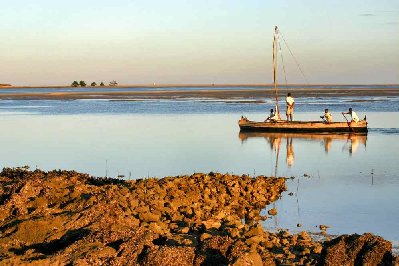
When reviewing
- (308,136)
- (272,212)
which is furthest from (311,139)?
(272,212)

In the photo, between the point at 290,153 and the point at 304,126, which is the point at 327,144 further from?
the point at 304,126

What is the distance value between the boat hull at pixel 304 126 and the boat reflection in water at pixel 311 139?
0.35m

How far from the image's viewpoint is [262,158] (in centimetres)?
2467

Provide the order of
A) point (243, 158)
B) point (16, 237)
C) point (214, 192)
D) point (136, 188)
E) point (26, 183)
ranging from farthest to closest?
1. point (243, 158)
2. point (214, 192)
3. point (136, 188)
4. point (26, 183)
5. point (16, 237)

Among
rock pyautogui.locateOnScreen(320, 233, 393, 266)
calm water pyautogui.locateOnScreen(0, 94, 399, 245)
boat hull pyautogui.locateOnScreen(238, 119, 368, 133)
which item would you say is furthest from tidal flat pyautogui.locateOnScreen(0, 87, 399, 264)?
rock pyautogui.locateOnScreen(320, 233, 393, 266)

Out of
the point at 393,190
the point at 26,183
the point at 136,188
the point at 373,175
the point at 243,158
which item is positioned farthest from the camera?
the point at 243,158

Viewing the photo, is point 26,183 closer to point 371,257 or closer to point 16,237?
point 16,237

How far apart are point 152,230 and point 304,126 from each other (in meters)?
24.4

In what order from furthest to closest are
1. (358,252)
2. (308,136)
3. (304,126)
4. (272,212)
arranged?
(304,126), (308,136), (272,212), (358,252)

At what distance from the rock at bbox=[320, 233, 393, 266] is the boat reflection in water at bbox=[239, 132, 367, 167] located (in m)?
15.8

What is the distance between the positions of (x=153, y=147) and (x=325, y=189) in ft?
36.2

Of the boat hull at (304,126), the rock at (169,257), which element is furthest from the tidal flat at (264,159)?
the rock at (169,257)

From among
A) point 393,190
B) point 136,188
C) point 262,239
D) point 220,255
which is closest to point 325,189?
point 393,190

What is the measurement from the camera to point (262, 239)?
10961mm
